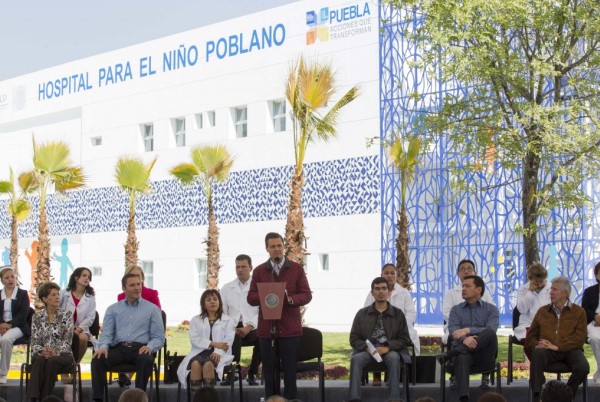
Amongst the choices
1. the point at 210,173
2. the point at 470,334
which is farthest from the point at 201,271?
the point at 470,334

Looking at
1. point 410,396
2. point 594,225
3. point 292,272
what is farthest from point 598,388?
point 594,225

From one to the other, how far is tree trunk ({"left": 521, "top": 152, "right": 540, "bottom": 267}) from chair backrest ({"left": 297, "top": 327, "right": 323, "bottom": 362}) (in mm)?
5811

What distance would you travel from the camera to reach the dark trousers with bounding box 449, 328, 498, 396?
11.7 meters

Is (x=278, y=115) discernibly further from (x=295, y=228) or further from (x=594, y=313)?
(x=594, y=313)

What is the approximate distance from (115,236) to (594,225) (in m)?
19.6

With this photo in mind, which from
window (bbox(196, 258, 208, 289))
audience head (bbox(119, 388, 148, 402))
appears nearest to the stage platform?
audience head (bbox(119, 388, 148, 402))

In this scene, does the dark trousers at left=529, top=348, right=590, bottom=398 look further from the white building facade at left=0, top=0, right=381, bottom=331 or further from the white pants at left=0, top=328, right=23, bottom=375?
the white building facade at left=0, top=0, right=381, bottom=331

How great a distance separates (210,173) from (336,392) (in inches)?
753

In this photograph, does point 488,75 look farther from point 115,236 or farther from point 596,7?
point 115,236

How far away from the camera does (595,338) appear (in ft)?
41.6

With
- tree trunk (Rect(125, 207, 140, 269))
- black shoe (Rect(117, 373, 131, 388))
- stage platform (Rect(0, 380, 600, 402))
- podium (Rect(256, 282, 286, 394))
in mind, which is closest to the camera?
podium (Rect(256, 282, 286, 394))

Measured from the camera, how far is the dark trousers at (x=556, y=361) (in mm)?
11414

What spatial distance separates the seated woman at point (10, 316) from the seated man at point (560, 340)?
6705 mm

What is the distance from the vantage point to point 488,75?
17.0 meters
